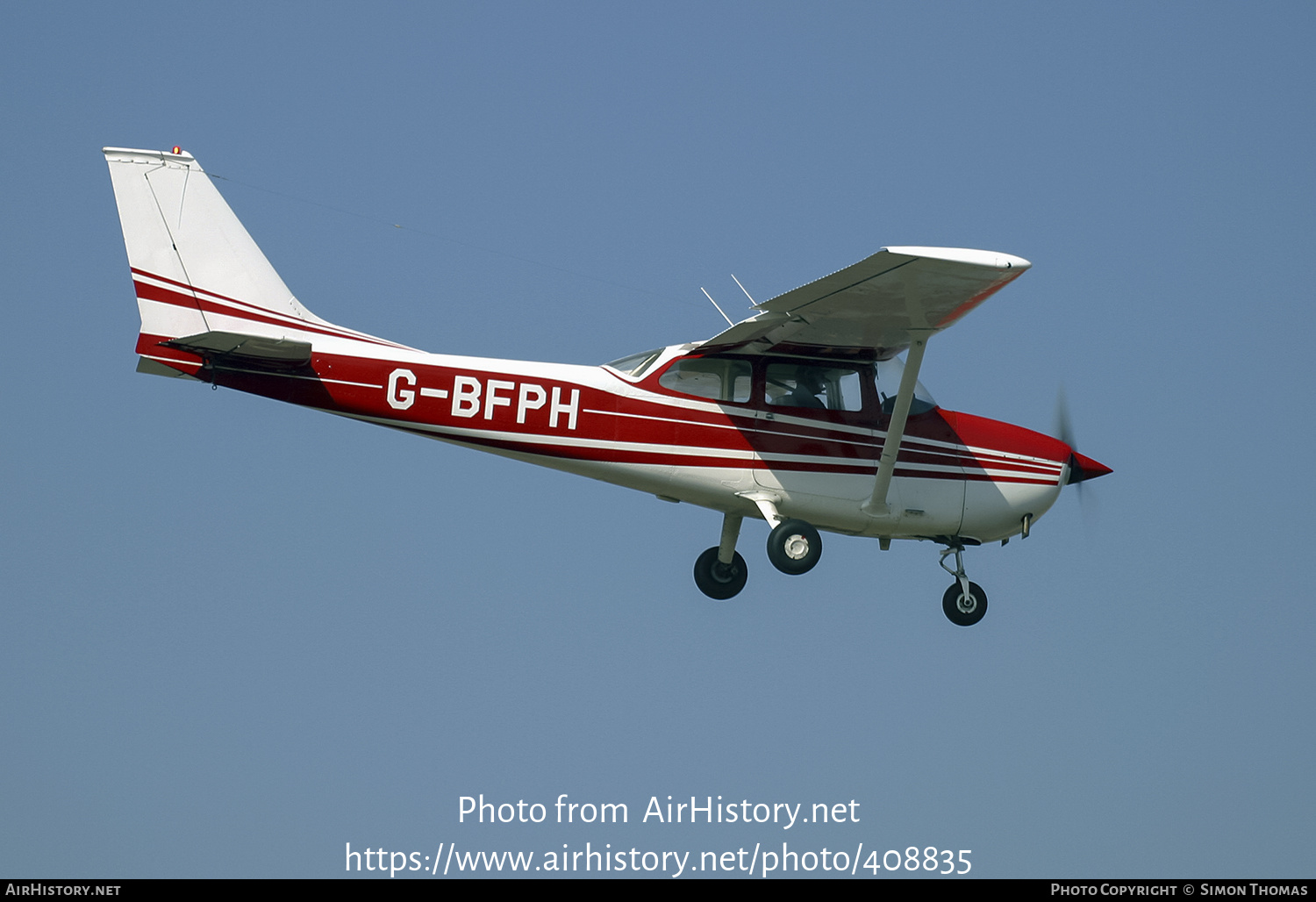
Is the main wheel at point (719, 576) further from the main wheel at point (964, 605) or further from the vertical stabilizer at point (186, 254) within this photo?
the vertical stabilizer at point (186, 254)

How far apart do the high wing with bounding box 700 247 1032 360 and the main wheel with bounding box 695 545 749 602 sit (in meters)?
2.54

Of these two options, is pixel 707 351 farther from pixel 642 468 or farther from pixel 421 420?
pixel 421 420

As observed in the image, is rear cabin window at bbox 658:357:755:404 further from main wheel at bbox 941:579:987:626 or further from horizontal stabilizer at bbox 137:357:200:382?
horizontal stabilizer at bbox 137:357:200:382

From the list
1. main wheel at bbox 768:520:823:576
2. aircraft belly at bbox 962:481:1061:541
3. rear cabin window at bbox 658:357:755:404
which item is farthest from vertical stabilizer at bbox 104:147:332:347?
aircraft belly at bbox 962:481:1061:541

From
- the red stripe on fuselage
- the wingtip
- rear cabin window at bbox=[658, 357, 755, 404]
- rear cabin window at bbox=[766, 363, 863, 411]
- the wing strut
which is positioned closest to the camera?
the wingtip

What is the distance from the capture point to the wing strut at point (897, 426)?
59.1ft

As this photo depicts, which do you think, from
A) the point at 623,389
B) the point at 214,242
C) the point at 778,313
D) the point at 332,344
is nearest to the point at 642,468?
the point at 623,389

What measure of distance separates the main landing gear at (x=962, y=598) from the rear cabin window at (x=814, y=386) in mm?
2083

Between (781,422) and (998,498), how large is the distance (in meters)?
2.65

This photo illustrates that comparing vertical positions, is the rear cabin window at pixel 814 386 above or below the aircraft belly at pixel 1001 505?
above

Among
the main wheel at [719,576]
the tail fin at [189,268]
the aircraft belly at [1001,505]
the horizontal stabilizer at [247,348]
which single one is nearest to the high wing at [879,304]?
the aircraft belly at [1001,505]

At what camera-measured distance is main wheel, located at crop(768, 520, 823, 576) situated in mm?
18078

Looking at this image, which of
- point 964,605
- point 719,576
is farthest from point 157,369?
point 964,605

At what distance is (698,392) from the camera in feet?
60.5
